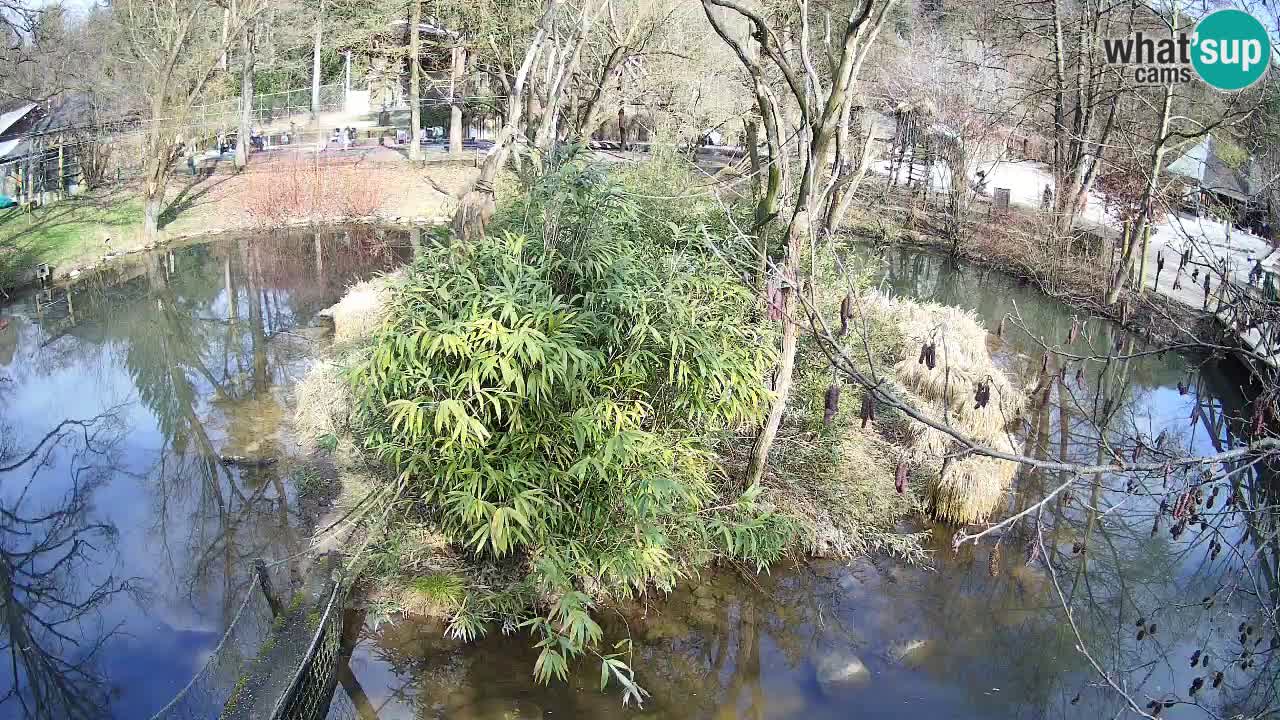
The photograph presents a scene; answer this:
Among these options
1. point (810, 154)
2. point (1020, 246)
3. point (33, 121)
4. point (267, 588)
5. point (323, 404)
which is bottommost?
point (267, 588)

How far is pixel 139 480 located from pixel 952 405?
291 inches

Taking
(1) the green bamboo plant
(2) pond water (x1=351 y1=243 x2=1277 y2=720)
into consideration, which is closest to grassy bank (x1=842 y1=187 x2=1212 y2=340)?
(2) pond water (x1=351 y1=243 x2=1277 y2=720)

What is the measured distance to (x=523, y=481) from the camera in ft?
18.9

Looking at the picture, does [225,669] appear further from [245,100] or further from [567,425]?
[245,100]

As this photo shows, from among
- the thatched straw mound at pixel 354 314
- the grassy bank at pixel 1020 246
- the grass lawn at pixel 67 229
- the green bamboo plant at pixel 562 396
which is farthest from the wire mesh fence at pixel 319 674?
the grass lawn at pixel 67 229

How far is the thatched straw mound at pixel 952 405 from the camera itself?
7633mm

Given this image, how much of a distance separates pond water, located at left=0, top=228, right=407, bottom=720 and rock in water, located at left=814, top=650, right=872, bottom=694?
11.7 ft

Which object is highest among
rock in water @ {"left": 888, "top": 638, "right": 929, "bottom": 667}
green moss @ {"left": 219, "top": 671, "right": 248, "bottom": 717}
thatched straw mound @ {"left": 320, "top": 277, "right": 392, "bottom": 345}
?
thatched straw mound @ {"left": 320, "top": 277, "right": 392, "bottom": 345}

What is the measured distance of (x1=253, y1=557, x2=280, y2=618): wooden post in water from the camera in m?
5.86

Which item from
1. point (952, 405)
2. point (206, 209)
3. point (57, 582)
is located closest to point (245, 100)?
point (206, 209)

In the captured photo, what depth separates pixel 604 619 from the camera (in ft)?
21.3

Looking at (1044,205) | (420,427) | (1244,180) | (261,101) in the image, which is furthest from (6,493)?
(261,101)

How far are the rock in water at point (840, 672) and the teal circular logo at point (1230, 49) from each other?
14.3ft

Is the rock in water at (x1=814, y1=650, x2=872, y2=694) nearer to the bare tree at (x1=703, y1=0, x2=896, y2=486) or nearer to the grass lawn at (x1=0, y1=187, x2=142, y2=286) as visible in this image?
the bare tree at (x1=703, y1=0, x2=896, y2=486)
